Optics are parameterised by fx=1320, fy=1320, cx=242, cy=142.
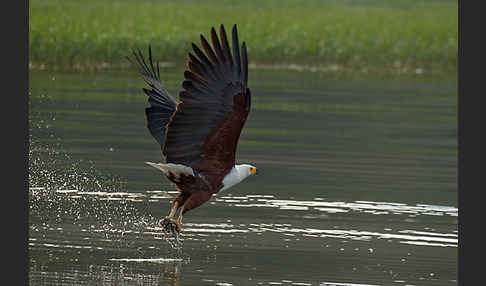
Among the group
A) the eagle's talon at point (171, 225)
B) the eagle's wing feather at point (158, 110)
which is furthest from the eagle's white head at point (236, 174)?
the eagle's wing feather at point (158, 110)

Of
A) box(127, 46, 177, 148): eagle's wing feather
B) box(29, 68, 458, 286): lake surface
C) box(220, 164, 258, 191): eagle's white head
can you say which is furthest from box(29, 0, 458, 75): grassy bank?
Answer: box(220, 164, 258, 191): eagle's white head

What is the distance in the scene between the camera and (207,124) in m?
9.91

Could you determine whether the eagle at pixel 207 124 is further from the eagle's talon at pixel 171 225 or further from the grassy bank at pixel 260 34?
the grassy bank at pixel 260 34

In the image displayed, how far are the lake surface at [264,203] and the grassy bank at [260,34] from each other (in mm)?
7568

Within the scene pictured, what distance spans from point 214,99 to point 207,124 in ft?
0.76

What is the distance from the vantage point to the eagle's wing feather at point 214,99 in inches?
381

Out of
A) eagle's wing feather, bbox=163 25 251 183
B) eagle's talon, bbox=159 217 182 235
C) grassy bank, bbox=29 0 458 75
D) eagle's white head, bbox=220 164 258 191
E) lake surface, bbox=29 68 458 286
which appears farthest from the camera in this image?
grassy bank, bbox=29 0 458 75

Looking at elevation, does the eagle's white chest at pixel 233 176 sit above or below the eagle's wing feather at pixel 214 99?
below

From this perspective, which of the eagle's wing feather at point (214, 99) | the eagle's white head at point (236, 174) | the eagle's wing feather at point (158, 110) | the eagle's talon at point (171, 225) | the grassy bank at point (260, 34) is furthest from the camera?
the grassy bank at point (260, 34)

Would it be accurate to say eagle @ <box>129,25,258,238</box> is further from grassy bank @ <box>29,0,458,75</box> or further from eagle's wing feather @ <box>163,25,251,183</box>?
grassy bank @ <box>29,0,458,75</box>

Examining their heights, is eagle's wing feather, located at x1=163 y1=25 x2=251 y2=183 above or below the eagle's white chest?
above

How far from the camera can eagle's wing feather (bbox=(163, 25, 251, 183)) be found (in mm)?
9688

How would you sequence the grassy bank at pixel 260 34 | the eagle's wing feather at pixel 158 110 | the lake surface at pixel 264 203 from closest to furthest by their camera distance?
the lake surface at pixel 264 203 → the eagle's wing feather at pixel 158 110 → the grassy bank at pixel 260 34

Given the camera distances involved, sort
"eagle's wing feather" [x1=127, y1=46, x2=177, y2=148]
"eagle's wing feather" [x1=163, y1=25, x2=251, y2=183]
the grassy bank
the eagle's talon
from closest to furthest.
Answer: "eagle's wing feather" [x1=163, y1=25, x2=251, y2=183]
the eagle's talon
"eagle's wing feather" [x1=127, y1=46, x2=177, y2=148]
the grassy bank
